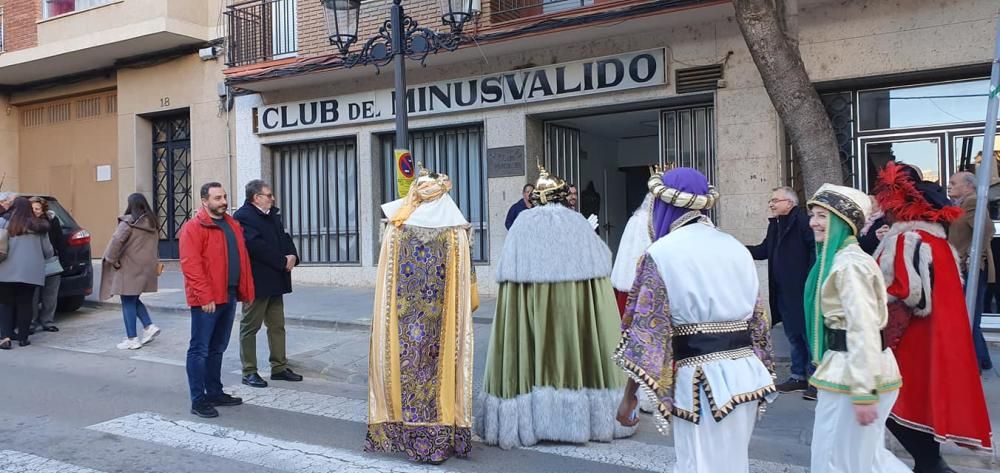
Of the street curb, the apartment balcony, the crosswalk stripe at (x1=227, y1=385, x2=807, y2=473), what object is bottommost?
the crosswalk stripe at (x1=227, y1=385, x2=807, y2=473)

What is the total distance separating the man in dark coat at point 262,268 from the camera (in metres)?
6.78

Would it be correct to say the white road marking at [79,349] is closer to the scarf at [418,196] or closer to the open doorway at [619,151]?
the scarf at [418,196]

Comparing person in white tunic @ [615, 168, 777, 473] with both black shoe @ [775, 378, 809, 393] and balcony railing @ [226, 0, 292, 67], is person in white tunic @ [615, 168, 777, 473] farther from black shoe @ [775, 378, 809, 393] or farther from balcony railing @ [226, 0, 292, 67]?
balcony railing @ [226, 0, 292, 67]

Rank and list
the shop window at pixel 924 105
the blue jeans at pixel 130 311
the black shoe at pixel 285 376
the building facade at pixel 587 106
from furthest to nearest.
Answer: the building facade at pixel 587 106 → the shop window at pixel 924 105 → the blue jeans at pixel 130 311 → the black shoe at pixel 285 376

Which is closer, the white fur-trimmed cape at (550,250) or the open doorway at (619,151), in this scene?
the white fur-trimmed cape at (550,250)

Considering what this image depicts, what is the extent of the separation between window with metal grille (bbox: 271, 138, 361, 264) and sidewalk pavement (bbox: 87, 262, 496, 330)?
82 centimetres

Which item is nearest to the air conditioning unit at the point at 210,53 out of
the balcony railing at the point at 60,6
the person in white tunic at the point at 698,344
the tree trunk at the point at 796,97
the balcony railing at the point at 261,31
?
the balcony railing at the point at 261,31

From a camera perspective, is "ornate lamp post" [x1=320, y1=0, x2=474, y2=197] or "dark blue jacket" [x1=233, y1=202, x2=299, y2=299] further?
"ornate lamp post" [x1=320, y1=0, x2=474, y2=197]

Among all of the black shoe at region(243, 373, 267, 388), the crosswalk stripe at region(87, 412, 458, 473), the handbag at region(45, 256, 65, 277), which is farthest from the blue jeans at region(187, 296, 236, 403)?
the handbag at region(45, 256, 65, 277)

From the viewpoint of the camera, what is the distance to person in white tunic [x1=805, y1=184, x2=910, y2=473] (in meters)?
3.23

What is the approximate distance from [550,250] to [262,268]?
9.88 ft

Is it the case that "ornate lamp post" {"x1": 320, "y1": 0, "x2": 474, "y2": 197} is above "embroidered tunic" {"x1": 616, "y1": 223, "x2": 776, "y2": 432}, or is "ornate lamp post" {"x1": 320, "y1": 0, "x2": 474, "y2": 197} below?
above

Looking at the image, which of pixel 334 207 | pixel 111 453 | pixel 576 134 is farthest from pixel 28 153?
pixel 111 453

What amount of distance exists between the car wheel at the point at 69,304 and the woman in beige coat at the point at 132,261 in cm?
271
